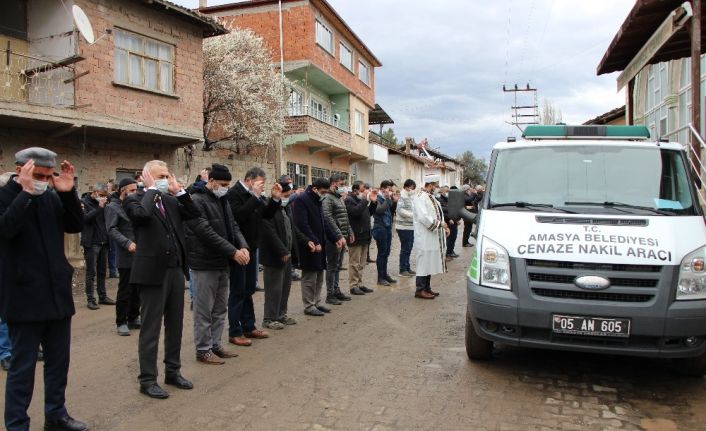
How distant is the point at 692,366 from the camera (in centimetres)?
518

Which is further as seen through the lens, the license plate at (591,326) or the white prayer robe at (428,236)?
the white prayer robe at (428,236)

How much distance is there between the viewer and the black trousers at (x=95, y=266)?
28.7ft

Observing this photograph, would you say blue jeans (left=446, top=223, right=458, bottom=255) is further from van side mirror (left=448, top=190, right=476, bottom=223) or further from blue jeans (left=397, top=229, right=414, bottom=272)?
van side mirror (left=448, top=190, right=476, bottom=223)

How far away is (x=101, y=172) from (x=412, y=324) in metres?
10.4

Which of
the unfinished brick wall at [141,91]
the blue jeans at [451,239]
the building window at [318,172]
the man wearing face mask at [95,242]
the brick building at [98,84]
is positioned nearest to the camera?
the man wearing face mask at [95,242]

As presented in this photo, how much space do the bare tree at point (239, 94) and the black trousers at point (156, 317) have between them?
1439cm

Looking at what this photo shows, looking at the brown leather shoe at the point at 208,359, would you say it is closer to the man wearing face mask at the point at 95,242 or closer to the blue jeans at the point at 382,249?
the man wearing face mask at the point at 95,242

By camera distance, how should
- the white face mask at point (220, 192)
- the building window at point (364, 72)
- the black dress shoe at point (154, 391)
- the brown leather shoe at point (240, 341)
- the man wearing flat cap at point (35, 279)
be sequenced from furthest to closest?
the building window at point (364, 72), the brown leather shoe at point (240, 341), the white face mask at point (220, 192), the black dress shoe at point (154, 391), the man wearing flat cap at point (35, 279)

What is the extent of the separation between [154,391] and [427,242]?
570 centimetres

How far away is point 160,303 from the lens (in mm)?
4914

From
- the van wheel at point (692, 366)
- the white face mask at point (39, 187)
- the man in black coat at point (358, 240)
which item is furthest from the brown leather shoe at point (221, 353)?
the van wheel at point (692, 366)

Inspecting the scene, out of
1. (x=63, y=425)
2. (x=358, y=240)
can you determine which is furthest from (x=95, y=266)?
(x=63, y=425)

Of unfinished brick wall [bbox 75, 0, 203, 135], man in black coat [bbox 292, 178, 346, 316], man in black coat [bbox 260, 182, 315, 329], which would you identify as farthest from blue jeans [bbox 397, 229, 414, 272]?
unfinished brick wall [bbox 75, 0, 203, 135]

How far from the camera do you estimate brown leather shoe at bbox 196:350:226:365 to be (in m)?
Result: 5.85
